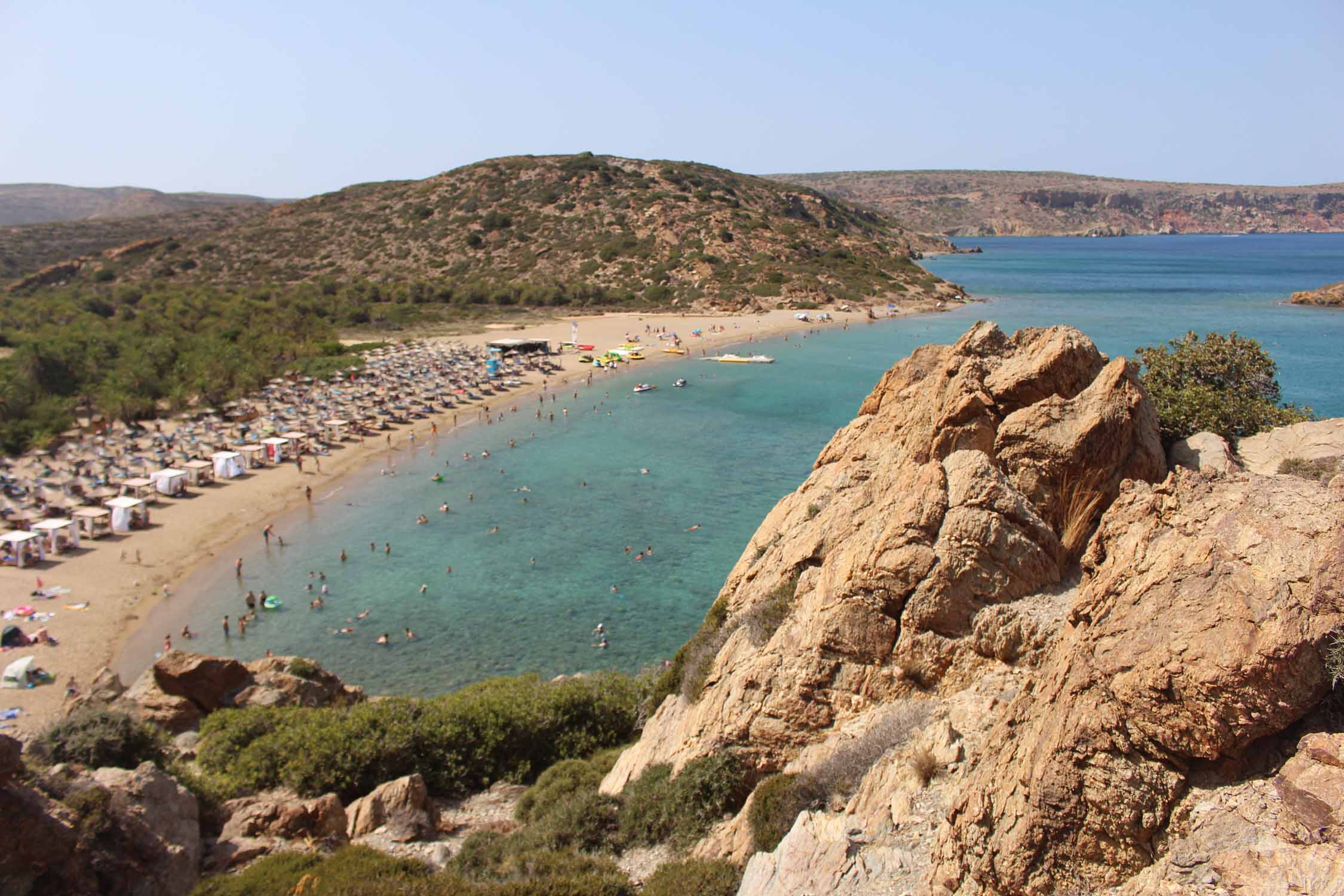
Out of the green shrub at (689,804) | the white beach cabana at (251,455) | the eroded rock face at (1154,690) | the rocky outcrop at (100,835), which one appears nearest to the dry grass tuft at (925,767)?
the eroded rock face at (1154,690)

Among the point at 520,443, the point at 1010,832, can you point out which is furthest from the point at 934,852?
the point at 520,443

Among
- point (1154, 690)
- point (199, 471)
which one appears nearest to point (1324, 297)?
point (199, 471)

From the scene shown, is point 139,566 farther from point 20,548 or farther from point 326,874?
point 326,874

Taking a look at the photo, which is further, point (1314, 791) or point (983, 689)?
point (983, 689)

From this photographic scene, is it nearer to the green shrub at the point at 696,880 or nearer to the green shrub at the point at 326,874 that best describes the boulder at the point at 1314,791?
the green shrub at the point at 696,880

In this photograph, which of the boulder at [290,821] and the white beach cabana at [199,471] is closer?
the boulder at [290,821]

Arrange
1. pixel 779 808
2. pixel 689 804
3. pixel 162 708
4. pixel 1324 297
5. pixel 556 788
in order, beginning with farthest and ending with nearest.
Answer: pixel 1324 297
pixel 162 708
pixel 556 788
pixel 689 804
pixel 779 808
